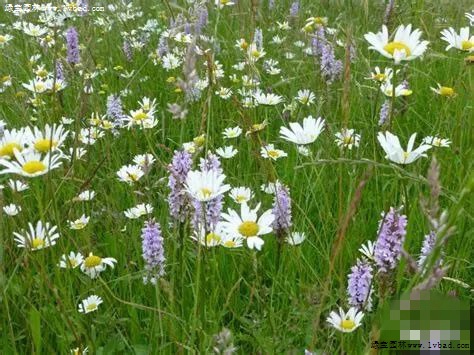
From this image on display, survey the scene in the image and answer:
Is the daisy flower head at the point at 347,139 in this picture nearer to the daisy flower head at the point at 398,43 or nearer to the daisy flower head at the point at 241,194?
the daisy flower head at the point at 398,43

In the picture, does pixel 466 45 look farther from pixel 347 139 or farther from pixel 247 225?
pixel 247 225

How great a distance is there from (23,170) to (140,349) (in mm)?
465

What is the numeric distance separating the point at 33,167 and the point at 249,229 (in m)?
0.46

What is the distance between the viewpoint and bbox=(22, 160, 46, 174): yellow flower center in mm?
1195

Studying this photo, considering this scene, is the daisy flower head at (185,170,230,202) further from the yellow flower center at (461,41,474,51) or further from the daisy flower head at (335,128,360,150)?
the yellow flower center at (461,41,474,51)

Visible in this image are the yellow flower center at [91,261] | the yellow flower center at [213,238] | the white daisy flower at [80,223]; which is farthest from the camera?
the white daisy flower at [80,223]

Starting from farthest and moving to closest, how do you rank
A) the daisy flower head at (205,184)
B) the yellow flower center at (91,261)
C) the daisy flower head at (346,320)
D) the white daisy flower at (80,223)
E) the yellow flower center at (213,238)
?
1. the white daisy flower at (80,223)
2. the yellow flower center at (91,261)
3. the yellow flower center at (213,238)
4. the daisy flower head at (205,184)
5. the daisy flower head at (346,320)

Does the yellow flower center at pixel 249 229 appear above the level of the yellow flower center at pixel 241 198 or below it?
below

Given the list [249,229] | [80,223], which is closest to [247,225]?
[249,229]

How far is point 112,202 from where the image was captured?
192 cm

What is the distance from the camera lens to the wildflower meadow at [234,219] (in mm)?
1144

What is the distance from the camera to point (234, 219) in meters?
1.25

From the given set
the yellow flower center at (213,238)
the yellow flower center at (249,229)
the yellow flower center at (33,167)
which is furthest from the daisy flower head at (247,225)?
the yellow flower center at (33,167)

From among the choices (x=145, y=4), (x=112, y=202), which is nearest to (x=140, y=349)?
(x=112, y=202)
